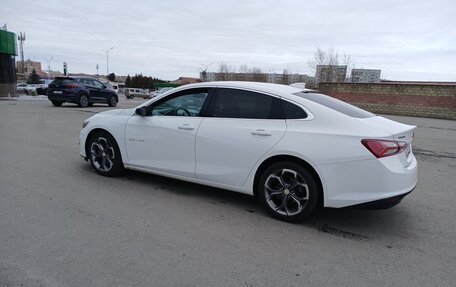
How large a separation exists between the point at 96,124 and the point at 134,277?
3318mm

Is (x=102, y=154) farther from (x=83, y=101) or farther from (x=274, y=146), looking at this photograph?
(x=83, y=101)

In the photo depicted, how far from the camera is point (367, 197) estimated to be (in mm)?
3602

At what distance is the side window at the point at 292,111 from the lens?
4.01 metres

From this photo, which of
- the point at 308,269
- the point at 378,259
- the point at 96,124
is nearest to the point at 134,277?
the point at 308,269

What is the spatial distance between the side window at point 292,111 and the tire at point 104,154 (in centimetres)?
269

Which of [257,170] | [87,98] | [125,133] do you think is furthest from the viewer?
[87,98]

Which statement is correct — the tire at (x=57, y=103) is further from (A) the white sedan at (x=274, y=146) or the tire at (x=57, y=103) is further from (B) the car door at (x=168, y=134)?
(B) the car door at (x=168, y=134)

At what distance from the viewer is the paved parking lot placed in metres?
2.88

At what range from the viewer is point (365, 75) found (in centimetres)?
5541

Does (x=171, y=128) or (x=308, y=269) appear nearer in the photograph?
(x=308, y=269)

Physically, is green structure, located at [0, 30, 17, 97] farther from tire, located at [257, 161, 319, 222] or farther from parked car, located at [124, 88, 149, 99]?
tire, located at [257, 161, 319, 222]

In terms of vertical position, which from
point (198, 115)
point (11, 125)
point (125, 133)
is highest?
point (198, 115)

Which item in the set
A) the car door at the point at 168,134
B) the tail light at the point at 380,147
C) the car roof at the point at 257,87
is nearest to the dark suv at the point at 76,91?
the car door at the point at 168,134

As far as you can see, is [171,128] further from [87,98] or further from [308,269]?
[87,98]
